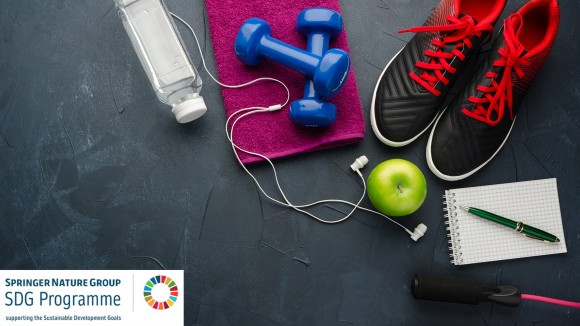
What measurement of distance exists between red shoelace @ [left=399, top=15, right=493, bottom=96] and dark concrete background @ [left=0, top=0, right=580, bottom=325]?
103mm

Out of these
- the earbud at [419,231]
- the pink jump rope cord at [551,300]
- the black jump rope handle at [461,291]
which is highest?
the earbud at [419,231]

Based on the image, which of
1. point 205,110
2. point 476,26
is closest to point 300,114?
point 205,110

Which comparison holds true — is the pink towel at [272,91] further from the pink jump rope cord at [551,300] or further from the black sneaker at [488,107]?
the pink jump rope cord at [551,300]

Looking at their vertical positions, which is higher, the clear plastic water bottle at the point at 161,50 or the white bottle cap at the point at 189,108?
the clear plastic water bottle at the point at 161,50

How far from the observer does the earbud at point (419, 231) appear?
1.07m

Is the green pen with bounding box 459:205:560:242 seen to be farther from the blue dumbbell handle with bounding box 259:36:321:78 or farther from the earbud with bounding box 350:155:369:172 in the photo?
the blue dumbbell handle with bounding box 259:36:321:78

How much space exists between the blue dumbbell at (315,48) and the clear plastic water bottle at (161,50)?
22cm

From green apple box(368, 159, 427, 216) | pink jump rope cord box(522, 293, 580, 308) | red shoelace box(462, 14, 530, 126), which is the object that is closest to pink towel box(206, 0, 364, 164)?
green apple box(368, 159, 427, 216)

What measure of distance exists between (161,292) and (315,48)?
57 centimetres

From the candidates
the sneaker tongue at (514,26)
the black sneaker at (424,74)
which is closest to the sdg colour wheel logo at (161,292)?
the black sneaker at (424,74)

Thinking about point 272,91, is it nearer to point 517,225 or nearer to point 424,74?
point 424,74

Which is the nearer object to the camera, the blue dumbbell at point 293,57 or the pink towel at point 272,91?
the blue dumbbell at point 293,57

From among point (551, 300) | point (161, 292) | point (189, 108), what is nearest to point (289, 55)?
point (189, 108)

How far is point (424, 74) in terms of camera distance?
3.53 feet
